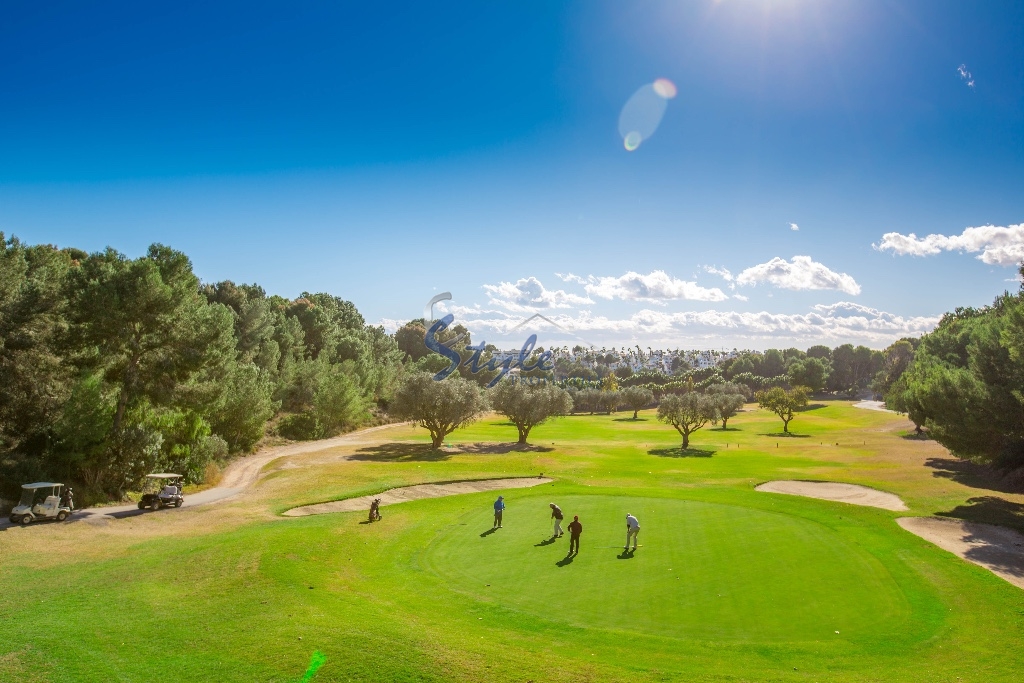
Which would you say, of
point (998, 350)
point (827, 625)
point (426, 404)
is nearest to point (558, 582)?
point (827, 625)

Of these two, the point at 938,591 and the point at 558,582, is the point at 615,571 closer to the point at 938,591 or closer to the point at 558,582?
the point at 558,582

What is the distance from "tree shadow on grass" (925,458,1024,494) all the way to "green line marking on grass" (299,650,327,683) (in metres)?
45.0

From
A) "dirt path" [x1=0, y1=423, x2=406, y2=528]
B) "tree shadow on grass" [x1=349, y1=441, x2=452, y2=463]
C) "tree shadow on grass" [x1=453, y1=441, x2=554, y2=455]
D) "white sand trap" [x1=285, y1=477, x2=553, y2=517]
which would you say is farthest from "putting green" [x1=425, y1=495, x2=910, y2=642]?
"tree shadow on grass" [x1=453, y1=441, x2=554, y2=455]

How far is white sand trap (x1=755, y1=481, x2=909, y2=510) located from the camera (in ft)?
112

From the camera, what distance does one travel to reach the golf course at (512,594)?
41.3 feet

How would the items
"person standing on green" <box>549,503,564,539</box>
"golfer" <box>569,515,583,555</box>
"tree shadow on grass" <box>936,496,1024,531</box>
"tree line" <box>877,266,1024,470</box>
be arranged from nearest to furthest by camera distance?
"golfer" <box>569,515,583,555</box>
"person standing on green" <box>549,503,564,539</box>
"tree shadow on grass" <box>936,496,1024,531</box>
"tree line" <box>877,266,1024,470</box>

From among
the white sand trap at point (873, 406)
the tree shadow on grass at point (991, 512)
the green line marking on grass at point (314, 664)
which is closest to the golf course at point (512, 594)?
the green line marking on grass at point (314, 664)

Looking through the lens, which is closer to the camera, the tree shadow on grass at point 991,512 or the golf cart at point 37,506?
the golf cart at point 37,506

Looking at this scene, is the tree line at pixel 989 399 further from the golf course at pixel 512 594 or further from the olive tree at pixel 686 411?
the olive tree at pixel 686 411

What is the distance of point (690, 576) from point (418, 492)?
22.1 m

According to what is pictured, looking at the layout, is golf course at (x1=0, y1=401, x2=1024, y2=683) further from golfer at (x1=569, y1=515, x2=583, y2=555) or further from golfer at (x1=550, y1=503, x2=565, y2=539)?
golfer at (x1=550, y1=503, x2=565, y2=539)

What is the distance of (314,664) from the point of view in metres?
12.1

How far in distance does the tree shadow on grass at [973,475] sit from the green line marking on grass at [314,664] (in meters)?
45.0

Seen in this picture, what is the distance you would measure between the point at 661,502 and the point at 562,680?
69.9 feet
